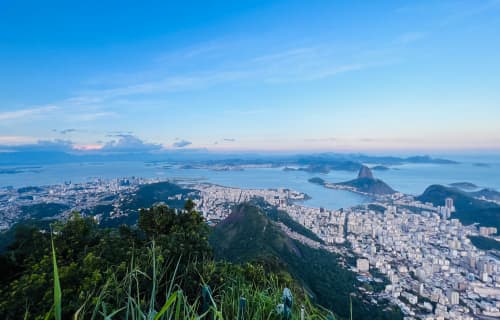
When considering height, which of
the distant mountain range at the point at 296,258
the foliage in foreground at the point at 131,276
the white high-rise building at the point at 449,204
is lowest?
the white high-rise building at the point at 449,204

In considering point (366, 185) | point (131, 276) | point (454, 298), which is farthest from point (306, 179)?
point (131, 276)

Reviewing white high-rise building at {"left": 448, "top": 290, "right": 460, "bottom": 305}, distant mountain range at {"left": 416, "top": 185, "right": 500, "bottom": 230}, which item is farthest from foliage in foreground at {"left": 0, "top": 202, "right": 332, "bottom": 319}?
distant mountain range at {"left": 416, "top": 185, "right": 500, "bottom": 230}

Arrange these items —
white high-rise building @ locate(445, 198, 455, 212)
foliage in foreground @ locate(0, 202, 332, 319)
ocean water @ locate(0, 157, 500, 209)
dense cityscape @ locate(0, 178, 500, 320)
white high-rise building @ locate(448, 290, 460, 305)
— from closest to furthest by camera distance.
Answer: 1. foliage in foreground @ locate(0, 202, 332, 319)
2. white high-rise building @ locate(448, 290, 460, 305)
3. dense cityscape @ locate(0, 178, 500, 320)
4. white high-rise building @ locate(445, 198, 455, 212)
5. ocean water @ locate(0, 157, 500, 209)

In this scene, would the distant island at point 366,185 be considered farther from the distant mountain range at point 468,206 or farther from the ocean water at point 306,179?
the distant mountain range at point 468,206

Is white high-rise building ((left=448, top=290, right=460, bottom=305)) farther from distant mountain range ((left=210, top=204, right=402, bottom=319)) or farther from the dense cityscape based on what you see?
distant mountain range ((left=210, top=204, right=402, bottom=319))

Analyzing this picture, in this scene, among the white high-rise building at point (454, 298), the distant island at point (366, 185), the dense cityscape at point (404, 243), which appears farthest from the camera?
the distant island at point (366, 185)

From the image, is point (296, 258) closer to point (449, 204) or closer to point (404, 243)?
point (404, 243)

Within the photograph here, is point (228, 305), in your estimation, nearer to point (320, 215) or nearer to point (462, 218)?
point (320, 215)

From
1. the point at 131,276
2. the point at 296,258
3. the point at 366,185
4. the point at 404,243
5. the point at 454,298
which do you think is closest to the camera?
the point at 131,276

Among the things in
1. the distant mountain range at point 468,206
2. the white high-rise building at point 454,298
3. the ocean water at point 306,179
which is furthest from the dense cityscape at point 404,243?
the ocean water at point 306,179

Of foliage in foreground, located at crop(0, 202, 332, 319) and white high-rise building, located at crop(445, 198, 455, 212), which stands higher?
foliage in foreground, located at crop(0, 202, 332, 319)

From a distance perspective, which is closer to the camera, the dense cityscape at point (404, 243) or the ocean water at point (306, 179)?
the dense cityscape at point (404, 243)

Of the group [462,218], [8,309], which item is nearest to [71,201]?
[8,309]
